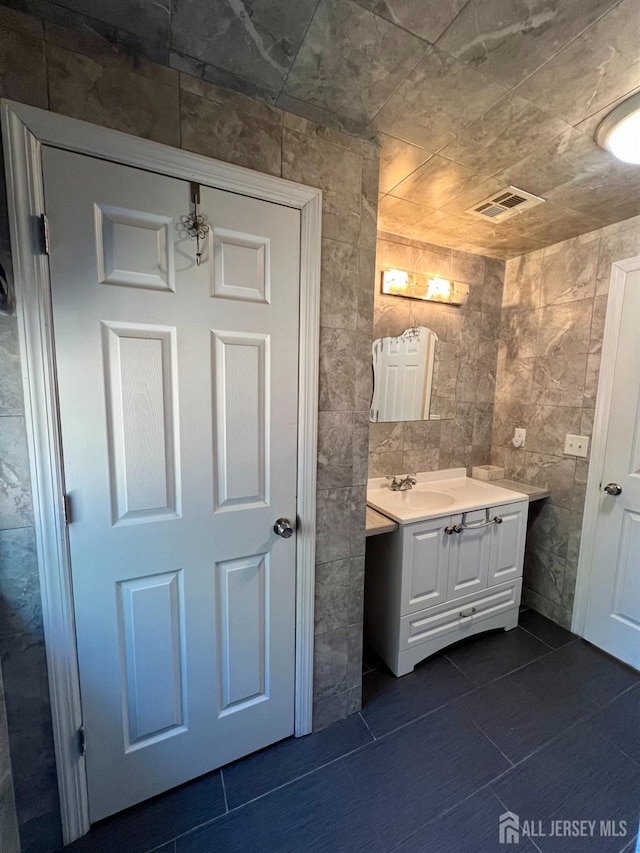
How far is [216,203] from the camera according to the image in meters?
1.09

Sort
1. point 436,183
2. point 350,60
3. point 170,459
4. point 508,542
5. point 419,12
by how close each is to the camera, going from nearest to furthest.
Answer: point 419,12
point 350,60
point 170,459
point 436,183
point 508,542

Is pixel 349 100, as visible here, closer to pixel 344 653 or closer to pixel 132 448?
pixel 132 448

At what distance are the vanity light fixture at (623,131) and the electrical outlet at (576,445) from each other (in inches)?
53.2

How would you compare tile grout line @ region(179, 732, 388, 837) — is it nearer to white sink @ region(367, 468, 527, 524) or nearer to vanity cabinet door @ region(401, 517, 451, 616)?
vanity cabinet door @ region(401, 517, 451, 616)

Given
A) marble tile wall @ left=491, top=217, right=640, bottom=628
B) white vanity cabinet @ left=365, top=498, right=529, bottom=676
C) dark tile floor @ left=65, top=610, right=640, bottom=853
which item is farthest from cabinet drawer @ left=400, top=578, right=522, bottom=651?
marble tile wall @ left=491, top=217, right=640, bottom=628

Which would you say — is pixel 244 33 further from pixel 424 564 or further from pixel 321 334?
pixel 424 564

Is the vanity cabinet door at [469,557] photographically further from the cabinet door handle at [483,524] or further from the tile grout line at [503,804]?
the tile grout line at [503,804]

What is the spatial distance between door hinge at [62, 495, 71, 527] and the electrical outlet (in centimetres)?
251

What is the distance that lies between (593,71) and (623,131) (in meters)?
0.30

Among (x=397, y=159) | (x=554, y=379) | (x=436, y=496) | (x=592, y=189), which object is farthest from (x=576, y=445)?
(x=397, y=159)

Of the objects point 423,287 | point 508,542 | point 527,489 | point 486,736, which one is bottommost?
point 486,736

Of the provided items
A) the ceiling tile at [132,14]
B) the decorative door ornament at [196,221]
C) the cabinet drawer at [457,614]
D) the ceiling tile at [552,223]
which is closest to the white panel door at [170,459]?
the decorative door ornament at [196,221]

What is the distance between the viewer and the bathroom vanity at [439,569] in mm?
1737

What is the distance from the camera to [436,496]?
7.04 ft
